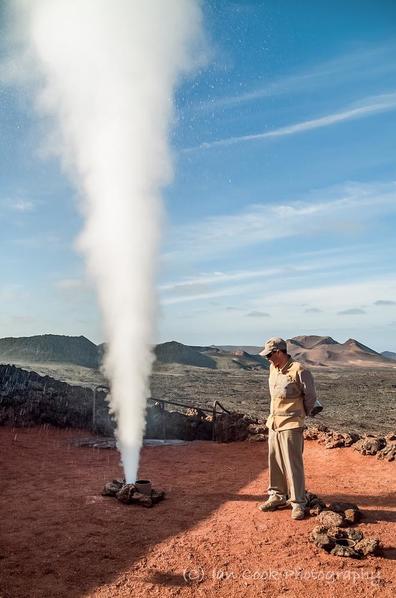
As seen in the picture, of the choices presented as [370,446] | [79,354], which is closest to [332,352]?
[79,354]

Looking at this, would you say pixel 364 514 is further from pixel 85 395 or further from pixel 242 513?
pixel 85 395

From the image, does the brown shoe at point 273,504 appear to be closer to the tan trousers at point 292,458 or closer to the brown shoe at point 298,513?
the tan trousers at point 292,458

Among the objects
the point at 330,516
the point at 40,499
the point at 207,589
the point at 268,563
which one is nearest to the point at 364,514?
the point at 330,516

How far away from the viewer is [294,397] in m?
5.52

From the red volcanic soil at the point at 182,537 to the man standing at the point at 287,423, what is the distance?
0.80 ft

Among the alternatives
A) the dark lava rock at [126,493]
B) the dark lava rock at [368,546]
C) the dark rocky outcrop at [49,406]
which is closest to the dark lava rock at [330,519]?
the dark lava rock at [368,546]

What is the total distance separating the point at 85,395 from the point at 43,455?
278 inches

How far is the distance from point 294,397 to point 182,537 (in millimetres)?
1933

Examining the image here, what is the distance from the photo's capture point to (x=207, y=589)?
3924mm

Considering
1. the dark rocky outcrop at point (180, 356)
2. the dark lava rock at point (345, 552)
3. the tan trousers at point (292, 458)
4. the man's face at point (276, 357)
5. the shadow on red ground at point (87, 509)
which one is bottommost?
the shadow on red ground at point (87, 509)

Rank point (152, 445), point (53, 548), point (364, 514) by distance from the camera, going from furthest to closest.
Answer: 1. point (152, 445)
2. point (364, 514)
3. point (53, 548)

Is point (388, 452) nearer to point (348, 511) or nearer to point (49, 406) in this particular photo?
point (348, 511)

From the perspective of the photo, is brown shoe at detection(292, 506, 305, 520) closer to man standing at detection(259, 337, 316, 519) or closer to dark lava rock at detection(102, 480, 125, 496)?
man standing at detection(259, 337, 316, 519)

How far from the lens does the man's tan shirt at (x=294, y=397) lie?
5461 millimetres
